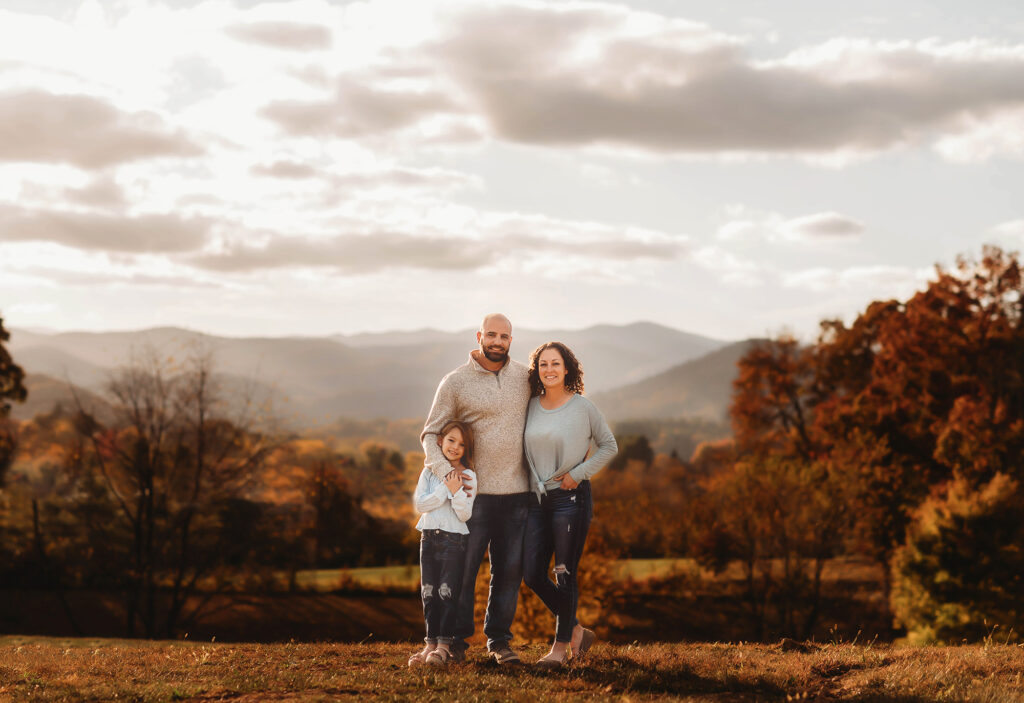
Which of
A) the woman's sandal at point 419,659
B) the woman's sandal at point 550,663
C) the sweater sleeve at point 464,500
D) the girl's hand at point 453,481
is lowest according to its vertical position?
the woman's sandal at point 419,659

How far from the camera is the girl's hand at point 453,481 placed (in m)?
7.71

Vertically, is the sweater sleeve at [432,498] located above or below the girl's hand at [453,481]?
below

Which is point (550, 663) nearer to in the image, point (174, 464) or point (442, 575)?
point (442, 575)

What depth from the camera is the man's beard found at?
789cm

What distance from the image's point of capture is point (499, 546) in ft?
26.0

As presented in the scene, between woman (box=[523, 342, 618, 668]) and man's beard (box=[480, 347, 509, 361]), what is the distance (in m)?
0.33

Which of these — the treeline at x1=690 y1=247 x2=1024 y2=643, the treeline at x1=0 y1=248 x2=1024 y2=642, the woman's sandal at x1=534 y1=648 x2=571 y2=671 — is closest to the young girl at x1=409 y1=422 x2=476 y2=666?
the woman's sandal at x1=534 y1=648 x2=571 y2=671

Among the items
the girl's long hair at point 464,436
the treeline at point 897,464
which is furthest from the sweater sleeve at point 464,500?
the treeline at point 897,464

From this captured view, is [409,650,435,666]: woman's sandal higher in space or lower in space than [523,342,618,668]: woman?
lower

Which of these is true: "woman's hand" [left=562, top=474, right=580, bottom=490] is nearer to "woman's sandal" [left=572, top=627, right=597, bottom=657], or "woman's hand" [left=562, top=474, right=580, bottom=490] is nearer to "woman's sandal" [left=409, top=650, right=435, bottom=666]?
"woman's sandal" [left=572, top=627, right=597, bottom=657]

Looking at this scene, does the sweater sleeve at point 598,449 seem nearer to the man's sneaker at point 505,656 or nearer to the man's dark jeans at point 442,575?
the man's dark jeans at point 442,575

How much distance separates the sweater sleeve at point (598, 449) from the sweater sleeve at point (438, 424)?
1.19m

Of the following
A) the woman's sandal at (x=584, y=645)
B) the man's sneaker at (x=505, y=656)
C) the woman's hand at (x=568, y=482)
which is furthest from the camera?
the woman's sandal at (x=584, y=645)

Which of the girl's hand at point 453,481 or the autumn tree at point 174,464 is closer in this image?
the girl's hand at point 453,481
